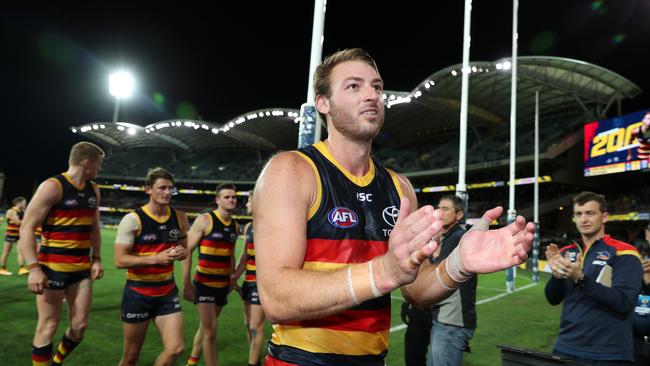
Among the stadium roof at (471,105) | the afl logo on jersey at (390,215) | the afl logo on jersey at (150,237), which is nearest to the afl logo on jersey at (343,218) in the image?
the afl logo on jersey at (390,215)

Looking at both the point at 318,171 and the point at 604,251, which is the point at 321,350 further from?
the point at 604,251

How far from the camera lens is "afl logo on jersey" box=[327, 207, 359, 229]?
192 cm

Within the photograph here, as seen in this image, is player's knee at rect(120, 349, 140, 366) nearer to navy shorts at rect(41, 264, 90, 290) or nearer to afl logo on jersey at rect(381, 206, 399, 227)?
navy shorts at rect(41, 264, 90, 290)

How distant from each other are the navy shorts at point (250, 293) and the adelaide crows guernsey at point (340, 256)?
4.61 meters

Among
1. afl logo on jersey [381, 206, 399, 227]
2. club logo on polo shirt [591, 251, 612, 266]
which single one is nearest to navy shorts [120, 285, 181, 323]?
afl logo on jersey [381, 206, 399, 227]

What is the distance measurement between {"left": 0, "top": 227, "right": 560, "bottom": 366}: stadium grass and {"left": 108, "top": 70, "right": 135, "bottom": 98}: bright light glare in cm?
3645

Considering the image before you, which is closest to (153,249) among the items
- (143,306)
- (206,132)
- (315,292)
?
(143,306)

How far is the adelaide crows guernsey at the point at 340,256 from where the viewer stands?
1832 millimetres

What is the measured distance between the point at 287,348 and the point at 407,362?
3918 millimetres

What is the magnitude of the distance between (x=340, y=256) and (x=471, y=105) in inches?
1552

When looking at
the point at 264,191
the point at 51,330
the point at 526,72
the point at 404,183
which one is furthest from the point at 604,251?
the point at 526,72

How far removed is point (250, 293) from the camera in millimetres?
6574

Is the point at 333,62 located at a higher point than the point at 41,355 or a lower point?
higher

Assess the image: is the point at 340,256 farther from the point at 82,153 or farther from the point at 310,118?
the point at 82,153
